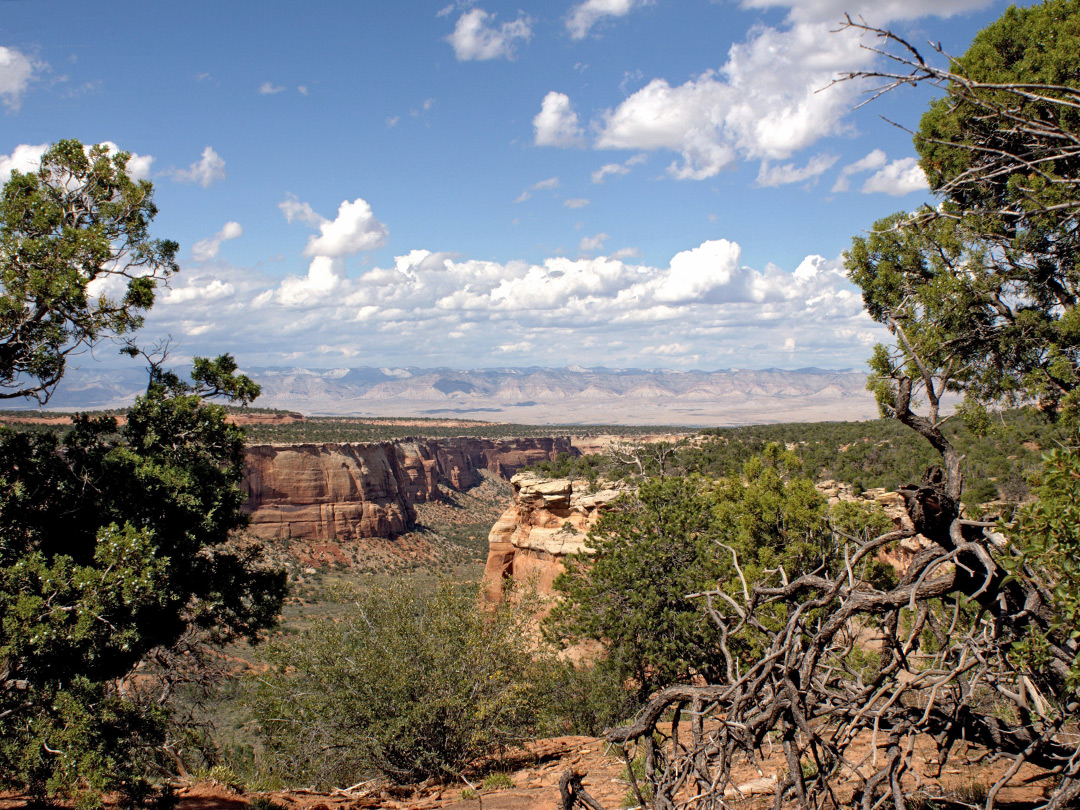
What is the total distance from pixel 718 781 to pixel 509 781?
28.2 feet

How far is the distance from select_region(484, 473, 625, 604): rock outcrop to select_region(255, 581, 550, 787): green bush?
13.8 meters

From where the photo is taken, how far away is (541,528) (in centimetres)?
2983

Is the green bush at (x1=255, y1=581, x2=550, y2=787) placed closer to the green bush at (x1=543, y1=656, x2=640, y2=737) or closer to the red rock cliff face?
the green bush at (x1=543, y1=656, x2=640, y2=737)

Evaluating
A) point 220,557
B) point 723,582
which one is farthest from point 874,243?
point 220,557

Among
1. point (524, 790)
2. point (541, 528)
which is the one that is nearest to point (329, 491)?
point (541, 528)

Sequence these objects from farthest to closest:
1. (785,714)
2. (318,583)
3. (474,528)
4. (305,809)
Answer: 1. (474,528)
2. (318,583)
3. (305,809)
4. (785,714)

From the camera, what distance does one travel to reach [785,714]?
3455 mm

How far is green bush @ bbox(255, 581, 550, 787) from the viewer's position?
37.7 feet

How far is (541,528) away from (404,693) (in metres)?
18.5

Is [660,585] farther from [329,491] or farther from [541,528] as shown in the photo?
[329,491]

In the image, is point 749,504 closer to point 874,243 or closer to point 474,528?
point 874,243

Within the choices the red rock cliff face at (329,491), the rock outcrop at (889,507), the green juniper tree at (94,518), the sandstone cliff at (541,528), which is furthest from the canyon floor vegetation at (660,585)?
the red rock cliff face at (329,491)

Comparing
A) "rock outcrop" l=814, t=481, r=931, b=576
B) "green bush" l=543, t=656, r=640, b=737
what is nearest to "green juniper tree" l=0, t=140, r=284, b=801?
"green bush" l=543, t=656, r=640, b=737

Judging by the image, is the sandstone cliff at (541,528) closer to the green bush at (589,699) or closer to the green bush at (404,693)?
the green bush at (589,699)
